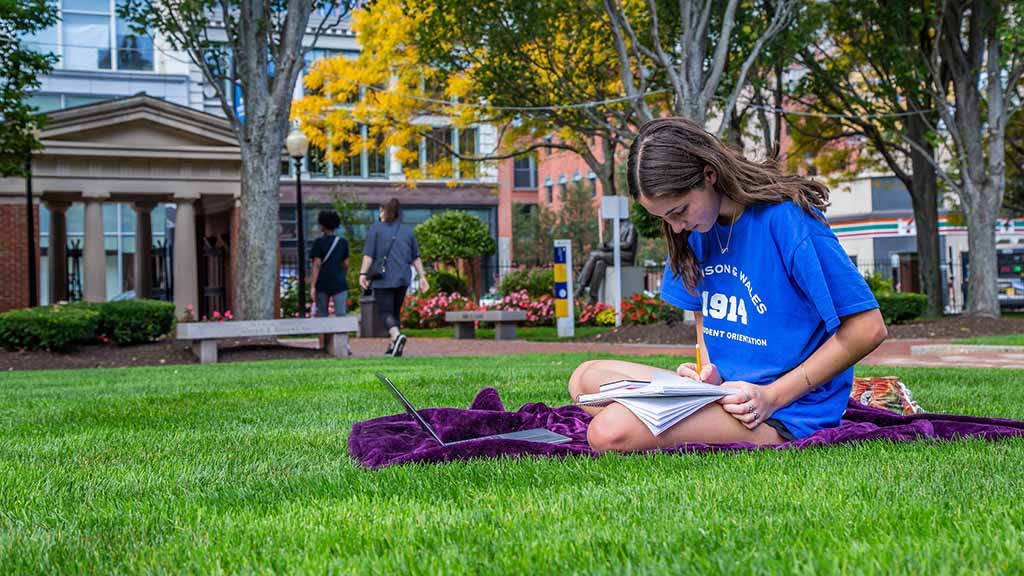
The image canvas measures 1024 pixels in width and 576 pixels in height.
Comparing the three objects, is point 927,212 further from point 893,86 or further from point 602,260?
point 602,260

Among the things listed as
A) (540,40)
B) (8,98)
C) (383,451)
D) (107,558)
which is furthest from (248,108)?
(107,558)

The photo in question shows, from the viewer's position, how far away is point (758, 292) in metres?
3.82

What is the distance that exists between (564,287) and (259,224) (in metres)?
6.18

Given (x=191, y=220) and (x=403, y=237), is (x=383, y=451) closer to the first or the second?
(x=403, y=237)

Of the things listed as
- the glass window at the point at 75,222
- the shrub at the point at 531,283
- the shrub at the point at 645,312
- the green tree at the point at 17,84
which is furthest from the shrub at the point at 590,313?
the glass window at the point at 75,222

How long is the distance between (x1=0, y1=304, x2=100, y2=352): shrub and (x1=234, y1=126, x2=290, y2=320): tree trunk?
7.25ft

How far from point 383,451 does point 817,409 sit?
1621 millimetres

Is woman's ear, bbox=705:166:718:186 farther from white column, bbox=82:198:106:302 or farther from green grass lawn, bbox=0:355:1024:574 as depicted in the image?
white column, bbox=82:198:106:302

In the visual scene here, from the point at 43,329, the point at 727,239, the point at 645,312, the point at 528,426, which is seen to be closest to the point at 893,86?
the point at 645,312

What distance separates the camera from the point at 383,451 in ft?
13.0

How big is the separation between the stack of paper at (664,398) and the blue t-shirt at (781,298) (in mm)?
254

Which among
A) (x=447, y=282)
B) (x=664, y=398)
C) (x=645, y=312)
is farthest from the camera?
(x=447, y=282)

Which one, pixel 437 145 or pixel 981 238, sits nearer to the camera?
pixel 981 238

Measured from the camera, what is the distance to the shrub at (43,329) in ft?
48.4
